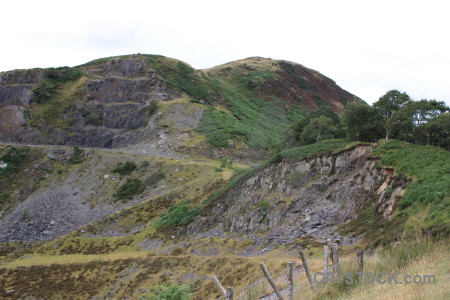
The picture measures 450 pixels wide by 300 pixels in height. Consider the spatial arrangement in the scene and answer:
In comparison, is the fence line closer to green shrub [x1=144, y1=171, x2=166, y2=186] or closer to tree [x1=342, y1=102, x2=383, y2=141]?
tree [x1=342, y1=102, x2=383, y2=141]

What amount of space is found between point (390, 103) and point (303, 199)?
12.9m

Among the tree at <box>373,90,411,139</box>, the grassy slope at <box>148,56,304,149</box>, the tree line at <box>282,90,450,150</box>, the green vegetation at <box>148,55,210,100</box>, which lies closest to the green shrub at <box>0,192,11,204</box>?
the grassy slope at <box>148,56,304,149</box>

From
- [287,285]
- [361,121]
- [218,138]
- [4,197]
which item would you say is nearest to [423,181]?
[287,285]

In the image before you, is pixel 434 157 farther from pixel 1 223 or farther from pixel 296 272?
pixel 1 223

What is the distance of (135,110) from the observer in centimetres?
8175

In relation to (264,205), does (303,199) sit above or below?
above

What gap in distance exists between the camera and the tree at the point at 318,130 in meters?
44.1

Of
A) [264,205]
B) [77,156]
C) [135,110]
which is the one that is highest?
[135,110]

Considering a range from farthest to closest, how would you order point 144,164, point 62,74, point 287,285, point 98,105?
point 62,74
point 98,105
point 144,164
point 287,285

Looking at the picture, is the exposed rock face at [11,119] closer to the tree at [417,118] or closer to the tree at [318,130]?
the tree at [318,130]

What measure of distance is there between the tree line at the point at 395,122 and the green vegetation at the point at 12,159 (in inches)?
1996

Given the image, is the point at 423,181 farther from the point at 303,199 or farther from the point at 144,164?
the point at 144,164

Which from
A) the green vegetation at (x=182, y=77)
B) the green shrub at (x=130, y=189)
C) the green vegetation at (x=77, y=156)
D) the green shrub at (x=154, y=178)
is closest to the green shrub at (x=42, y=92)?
the green vegetation at (x=182, y=77)

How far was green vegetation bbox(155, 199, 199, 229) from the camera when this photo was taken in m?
41.4
